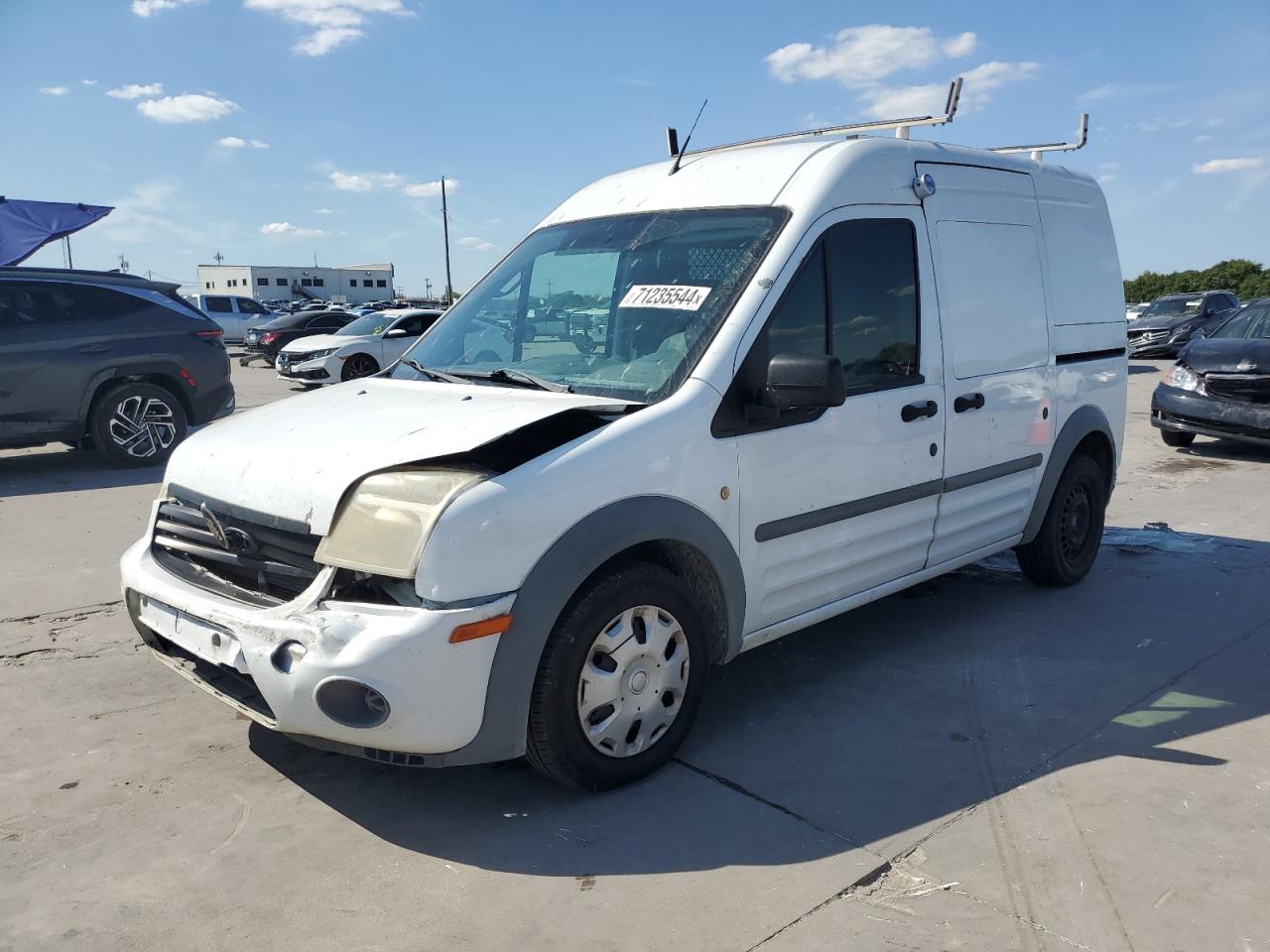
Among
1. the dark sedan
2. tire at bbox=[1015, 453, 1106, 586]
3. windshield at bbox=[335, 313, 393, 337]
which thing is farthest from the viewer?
the dark sedan

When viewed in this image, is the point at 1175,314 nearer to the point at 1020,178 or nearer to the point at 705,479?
the point at 1020,178

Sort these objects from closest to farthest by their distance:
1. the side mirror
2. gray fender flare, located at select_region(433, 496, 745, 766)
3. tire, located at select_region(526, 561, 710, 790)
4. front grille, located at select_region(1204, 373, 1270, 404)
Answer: gray fender flare, located at select_region(433, 496, 745, 766), tire, located at select_region(526, 561, 710, 790), the side mirror, front grille, located at select_region(1204, 373, 1270, 404)

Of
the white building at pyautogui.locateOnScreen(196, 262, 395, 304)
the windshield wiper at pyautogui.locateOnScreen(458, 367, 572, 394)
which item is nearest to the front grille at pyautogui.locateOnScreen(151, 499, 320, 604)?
the windshield wiper at pyautogui.locateOnScreen(458, 367, 572, 394)

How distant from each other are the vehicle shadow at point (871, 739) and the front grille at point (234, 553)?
0.69 metres

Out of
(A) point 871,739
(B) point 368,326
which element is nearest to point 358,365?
(B) point 368,326

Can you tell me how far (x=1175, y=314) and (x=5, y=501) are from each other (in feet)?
78.0

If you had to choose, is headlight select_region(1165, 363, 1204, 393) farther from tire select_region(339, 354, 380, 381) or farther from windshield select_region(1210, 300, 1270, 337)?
tire select_region(339, 354, 380, 381)

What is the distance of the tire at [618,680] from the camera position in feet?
9.61

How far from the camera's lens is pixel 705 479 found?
3.25 metres

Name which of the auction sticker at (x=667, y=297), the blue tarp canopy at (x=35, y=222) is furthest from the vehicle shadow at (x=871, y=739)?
the blue tarp canopy at (x=35, y=222)

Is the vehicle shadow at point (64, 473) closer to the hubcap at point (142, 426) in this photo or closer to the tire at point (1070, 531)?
the hubcap at point (142, 426)

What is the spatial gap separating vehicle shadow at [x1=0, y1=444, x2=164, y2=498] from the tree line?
130 ft

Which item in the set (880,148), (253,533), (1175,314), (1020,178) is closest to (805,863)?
(253,533)

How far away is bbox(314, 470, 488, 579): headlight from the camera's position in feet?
8.79
